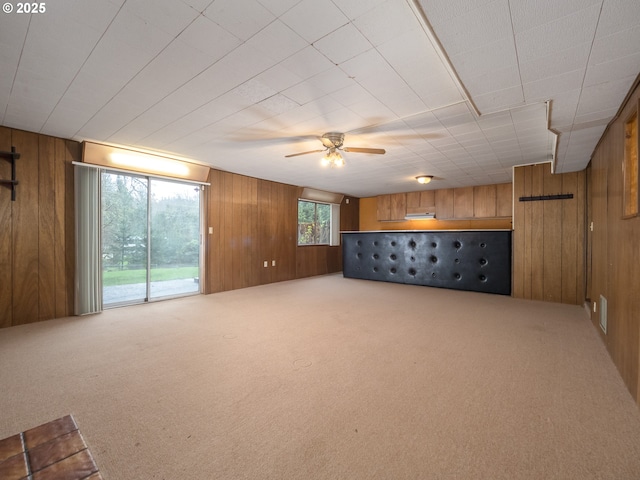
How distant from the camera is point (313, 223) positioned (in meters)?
7.71

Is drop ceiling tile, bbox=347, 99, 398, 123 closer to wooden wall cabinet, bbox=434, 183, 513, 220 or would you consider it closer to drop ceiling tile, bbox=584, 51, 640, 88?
drop ceiling tile, bbox=584, 51, 640, 88

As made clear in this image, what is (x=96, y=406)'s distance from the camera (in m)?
1.76

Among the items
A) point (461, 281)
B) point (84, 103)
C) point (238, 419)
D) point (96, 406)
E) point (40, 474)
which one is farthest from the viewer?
point (461, 281)

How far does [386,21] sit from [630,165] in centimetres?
213

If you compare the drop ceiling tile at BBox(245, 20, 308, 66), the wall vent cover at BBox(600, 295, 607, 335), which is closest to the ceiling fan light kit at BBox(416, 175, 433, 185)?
the wall vent cover at BBox(600, 295, 607, 335)

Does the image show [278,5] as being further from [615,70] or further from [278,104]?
[615,70]

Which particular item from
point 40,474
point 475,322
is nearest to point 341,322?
point 475,322

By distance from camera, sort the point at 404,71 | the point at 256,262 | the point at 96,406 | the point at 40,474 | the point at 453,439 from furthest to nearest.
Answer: the point at 256,262 → the point at 404,71 → the point at 96,406 → the point at 453,439 → the point at 40,474

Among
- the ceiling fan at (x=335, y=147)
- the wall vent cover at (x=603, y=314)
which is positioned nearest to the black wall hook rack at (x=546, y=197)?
the wall vent cover at (x=603, y=314)

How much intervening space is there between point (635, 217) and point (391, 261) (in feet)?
14.7

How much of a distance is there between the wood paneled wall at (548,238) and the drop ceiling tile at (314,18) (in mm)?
4733

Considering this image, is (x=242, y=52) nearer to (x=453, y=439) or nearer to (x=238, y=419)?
(x=238, y=419)

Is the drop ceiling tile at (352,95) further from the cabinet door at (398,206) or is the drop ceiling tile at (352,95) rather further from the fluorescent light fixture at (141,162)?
the cabinet door at (398,206)

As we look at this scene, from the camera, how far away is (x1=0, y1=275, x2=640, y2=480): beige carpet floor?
1321 millimetres
